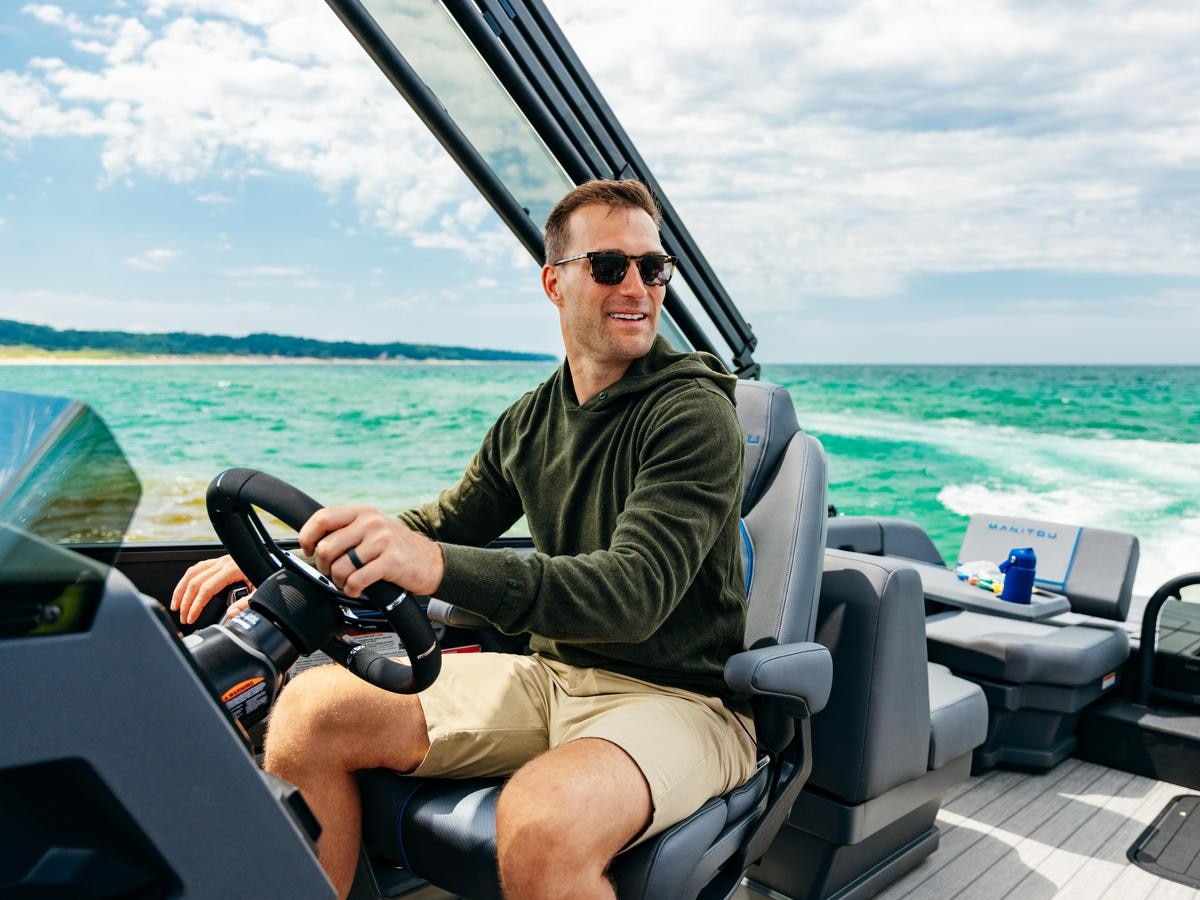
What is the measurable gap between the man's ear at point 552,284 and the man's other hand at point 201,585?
28.8 inches

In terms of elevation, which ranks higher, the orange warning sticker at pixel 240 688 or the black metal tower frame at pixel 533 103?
the black metal tower frame at pixel 533 103

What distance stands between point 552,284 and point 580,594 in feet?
2.50

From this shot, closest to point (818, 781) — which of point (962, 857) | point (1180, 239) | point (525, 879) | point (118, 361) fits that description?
point (962, 857)

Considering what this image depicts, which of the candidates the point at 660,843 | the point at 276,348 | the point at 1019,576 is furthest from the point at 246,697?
the point at 276,348

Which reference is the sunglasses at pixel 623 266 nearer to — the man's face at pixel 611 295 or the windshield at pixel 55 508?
the man's face at pixel 611 295

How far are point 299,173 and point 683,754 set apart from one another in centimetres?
3089

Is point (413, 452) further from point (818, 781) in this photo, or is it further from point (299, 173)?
point (818, 781)

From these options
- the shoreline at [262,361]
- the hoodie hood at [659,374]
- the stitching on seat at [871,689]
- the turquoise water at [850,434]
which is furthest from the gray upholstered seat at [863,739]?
the shoreline at [262,361]

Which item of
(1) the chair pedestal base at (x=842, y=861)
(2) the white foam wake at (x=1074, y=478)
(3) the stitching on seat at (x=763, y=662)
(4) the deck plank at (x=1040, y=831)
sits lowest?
(2) the white foam wake at (x=1074, y=478)

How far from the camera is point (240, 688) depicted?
3.22 ft

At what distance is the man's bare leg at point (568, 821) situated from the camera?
112cm

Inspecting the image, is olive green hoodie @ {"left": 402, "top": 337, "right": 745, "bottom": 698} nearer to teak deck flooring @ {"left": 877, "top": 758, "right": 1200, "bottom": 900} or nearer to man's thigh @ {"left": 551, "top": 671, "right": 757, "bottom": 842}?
man's thigh @ {"left": 551, "top": 671, "right": 757, "bottom": 842}

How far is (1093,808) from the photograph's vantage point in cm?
254

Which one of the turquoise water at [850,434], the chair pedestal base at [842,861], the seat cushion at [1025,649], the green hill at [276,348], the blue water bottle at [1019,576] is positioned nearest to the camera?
the chair pedestal base at [842,861]
